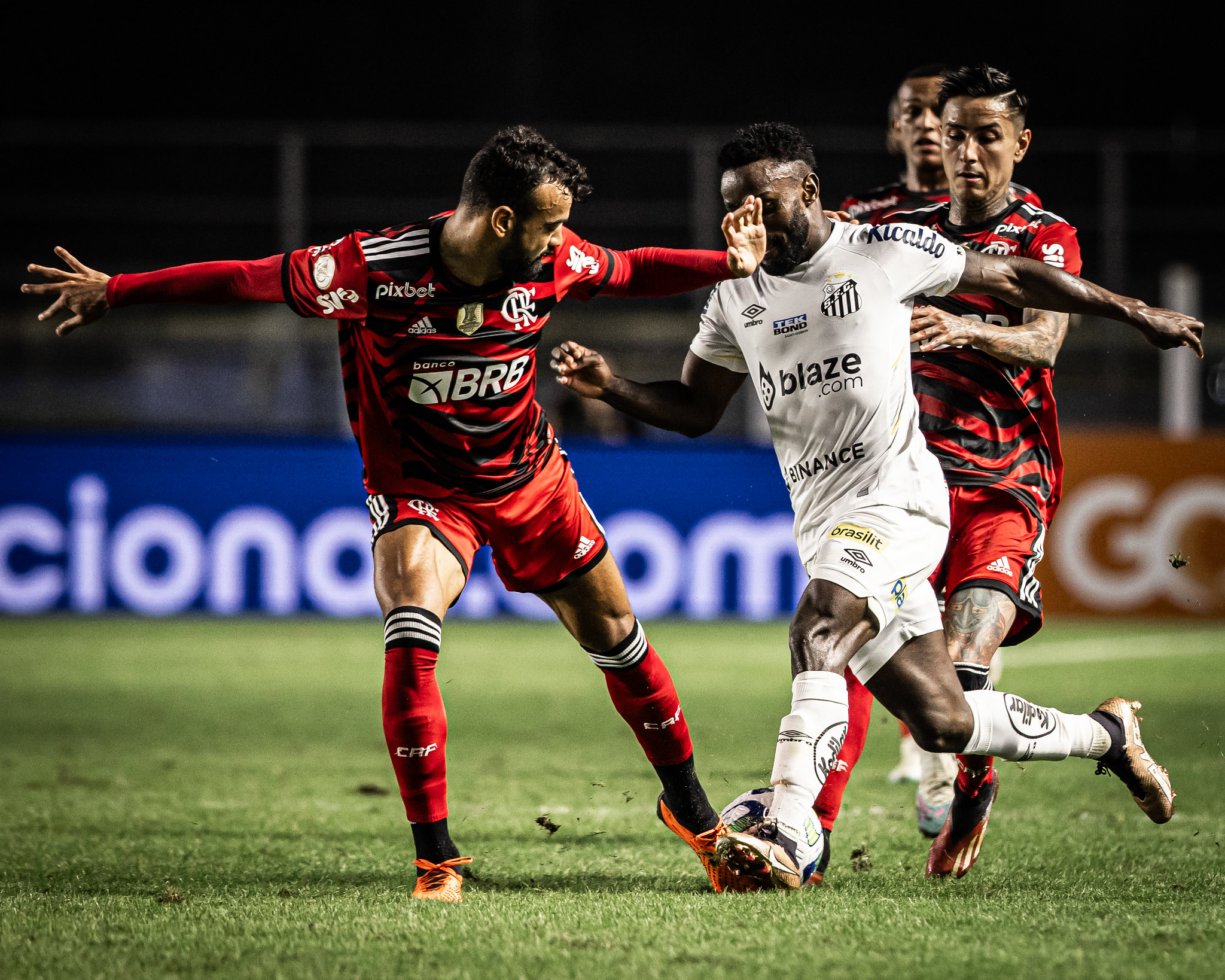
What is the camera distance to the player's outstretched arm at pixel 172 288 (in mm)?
4180

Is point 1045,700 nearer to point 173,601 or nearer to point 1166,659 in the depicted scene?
point 1166,659

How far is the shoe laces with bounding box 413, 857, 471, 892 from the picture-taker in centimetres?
409

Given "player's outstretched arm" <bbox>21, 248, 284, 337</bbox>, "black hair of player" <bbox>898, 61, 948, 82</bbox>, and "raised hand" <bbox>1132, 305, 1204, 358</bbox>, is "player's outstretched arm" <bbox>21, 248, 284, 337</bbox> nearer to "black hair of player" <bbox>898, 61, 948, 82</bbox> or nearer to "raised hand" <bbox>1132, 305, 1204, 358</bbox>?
"raised hand" <bbox>1132, 305, 1204, 358</bbox>

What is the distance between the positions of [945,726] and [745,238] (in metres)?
1.53

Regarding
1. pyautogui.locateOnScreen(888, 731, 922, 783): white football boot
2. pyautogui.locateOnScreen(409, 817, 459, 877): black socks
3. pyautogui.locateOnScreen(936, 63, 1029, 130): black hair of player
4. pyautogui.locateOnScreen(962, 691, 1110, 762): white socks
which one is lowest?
pyautogui.locateOnScreen(888, 731, 922, 783): white football boot

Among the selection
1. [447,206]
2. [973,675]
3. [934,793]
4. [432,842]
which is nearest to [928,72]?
[973,675]

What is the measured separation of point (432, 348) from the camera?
14.4ft

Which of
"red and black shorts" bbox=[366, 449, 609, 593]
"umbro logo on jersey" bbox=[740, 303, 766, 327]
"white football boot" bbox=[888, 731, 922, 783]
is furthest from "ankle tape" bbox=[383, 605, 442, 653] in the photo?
"white football boot" bbox=[888, 731, 922, 783]

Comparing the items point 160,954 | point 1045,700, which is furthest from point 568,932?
point 1045,700

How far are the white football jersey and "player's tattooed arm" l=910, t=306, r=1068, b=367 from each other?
7cm

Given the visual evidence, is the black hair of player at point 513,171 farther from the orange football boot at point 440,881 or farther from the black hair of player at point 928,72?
→ the black hair of player at point 928,72

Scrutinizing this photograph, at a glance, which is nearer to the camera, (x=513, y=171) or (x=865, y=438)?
(x=513, y=171)

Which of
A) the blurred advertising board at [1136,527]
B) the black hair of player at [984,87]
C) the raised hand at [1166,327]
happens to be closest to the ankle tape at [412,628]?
the raised hand at [1166,327]

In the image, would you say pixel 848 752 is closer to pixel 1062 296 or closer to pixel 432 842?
pixel 432 842
